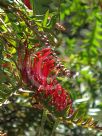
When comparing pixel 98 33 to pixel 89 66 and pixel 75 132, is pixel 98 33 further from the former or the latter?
pixel 75 132

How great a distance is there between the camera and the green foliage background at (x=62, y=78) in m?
0.81

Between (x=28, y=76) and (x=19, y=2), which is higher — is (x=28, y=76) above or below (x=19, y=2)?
below

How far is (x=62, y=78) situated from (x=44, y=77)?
39 millimetres

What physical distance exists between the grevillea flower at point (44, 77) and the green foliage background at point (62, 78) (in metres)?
0.02

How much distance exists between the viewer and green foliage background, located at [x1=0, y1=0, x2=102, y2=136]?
81 centimetres

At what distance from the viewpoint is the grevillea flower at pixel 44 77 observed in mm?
835

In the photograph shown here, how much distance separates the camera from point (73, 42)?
→ 7.25 ft

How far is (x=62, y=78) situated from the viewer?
896mm

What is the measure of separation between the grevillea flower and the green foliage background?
0.07ft

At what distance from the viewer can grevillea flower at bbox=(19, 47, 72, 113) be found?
32.9 inches

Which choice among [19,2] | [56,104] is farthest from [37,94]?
[19,2]

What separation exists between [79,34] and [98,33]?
0.78 metres

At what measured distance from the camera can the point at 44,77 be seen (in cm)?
87

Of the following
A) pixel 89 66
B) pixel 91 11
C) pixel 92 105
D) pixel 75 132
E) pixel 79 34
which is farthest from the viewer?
pixel 79 34
